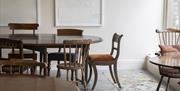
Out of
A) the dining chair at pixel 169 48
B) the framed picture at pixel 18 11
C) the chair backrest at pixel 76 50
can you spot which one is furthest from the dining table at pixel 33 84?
the framed picture at pixel 18 11

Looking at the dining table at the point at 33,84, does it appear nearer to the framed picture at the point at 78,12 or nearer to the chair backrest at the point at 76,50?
the chair backrest at the point at 76,50

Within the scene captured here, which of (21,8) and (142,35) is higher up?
(21,8)

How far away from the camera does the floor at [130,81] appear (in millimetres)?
4242

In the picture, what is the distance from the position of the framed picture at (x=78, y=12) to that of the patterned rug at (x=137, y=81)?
1004mm

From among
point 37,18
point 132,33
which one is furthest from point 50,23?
point 132,33

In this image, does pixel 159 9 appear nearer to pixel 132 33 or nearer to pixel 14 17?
pixel 132 33

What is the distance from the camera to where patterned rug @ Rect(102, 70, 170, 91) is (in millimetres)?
4246

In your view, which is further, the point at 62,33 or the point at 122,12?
the point at 122,12

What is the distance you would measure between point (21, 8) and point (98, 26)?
1407 mm

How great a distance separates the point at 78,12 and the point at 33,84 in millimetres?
3827

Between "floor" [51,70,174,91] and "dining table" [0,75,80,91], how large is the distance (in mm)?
2518

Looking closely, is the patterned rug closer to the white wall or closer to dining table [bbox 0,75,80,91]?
the white wall

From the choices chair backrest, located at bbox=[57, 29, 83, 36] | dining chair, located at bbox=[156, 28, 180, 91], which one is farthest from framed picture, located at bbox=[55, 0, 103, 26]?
dining chair, located at bbox=[156, 28, 180, 91]

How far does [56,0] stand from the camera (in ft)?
17.3
